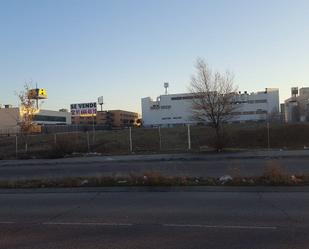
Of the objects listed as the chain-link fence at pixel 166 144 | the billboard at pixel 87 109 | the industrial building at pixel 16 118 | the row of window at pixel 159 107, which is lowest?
the chain-link fence at pixel 166 144

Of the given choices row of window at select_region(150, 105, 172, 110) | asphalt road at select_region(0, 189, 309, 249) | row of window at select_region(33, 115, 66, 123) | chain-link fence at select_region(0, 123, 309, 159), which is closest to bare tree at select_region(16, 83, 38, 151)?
chain-link fence at select_region(0, 123, 309, 159)

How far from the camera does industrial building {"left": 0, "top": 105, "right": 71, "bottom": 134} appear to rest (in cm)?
12900

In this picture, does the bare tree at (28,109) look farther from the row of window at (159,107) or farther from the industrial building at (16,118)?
the row of window at (159,107)

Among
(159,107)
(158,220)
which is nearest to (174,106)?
(159,107)

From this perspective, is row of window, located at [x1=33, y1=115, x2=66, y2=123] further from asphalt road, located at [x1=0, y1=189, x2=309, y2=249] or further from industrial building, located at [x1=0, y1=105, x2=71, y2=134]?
asphalt road, located at [x1=0, y1=189, x2=309, y2=249]

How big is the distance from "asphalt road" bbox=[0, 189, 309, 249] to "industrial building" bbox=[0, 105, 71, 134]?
338 feet

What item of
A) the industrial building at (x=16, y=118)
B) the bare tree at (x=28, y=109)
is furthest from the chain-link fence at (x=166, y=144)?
the industrial building at (x=16, y=118)

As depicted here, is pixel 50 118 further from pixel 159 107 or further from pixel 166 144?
pixel 166 144

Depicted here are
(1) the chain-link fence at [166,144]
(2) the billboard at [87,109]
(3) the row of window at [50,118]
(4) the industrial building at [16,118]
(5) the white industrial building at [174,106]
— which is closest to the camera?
(1) the chain-link fence at [166,144]

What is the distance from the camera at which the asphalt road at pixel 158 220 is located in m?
7.71

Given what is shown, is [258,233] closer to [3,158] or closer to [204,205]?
[204,205]

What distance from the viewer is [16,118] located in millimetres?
117750

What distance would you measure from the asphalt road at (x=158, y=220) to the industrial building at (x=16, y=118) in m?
103

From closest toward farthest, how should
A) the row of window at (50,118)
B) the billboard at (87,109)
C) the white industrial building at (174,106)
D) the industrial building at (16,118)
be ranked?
the billboard at (87,109) < the industrial building at (16,118) < the row of window at (50,118) < the white industrial building at (174,106)
